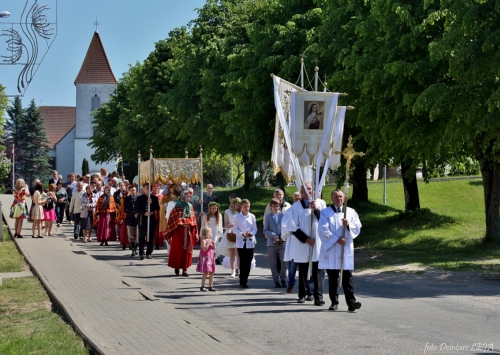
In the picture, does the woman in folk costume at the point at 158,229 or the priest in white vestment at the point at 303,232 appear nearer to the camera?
the priest in white vestment at the point at 303,232

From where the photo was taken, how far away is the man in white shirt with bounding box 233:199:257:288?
16.5m

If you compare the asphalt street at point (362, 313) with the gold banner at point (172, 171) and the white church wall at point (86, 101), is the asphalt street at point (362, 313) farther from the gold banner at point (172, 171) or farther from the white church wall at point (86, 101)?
the white church wall at point (86, 101)

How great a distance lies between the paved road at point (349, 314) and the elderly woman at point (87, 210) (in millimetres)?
8542

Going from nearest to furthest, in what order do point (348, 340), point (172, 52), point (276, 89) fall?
point (348, 340), point (276, 89), point (172, 52)

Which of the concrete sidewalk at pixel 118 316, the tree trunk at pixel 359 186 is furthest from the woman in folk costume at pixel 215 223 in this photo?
the tree trunk at pixel 359 186

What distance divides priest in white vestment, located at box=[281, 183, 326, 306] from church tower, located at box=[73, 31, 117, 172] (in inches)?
4409

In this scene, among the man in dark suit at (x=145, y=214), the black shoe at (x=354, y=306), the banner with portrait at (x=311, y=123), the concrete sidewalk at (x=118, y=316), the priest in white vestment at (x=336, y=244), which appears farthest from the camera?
the man in dark suit at (x=145, y=214)

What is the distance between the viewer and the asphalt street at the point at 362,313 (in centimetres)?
1016

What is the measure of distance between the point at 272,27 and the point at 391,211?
8.96 m

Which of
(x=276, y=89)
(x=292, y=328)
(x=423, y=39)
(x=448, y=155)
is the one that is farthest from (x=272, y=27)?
(x=292, y=328)

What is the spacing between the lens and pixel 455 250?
2356 cm

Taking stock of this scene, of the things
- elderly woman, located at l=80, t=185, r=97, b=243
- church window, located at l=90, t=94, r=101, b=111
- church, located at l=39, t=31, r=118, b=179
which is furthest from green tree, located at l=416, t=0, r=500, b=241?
church window, located at l=90, t=94, r=101, b=111

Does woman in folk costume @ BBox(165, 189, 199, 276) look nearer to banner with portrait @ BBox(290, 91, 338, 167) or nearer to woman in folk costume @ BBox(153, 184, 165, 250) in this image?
banner with portrait @ BBox(290, 91, 338, 167)

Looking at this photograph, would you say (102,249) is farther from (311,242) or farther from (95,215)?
(311,242)
